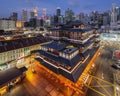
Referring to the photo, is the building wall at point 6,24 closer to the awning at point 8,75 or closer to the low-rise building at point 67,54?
the low-rise building at point 67,54

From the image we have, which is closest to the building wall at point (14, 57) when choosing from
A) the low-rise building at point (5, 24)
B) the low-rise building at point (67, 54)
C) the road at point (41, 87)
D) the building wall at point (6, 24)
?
the low-rise building at point (67, 54)

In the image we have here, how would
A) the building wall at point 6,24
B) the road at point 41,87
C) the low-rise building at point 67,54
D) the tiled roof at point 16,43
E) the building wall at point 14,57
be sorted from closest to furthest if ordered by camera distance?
the road at point 41,87
the low-rise building at point 67,54
the building wall at point 14,57
the tiled roof at point 16,43
the building wall at point 6,24

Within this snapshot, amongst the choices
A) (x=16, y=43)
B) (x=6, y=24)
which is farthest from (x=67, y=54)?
(x=6, y=24)

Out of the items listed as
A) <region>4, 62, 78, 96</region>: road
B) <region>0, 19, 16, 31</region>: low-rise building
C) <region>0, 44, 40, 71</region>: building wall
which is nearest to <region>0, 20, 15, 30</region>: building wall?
<region>0, 19, 16, 31</region>: low-rise building

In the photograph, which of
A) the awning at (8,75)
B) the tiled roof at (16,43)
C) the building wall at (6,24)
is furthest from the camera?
the building wall at (6,24)

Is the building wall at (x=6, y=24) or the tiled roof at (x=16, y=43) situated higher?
the building wall at (x=6, y=24)

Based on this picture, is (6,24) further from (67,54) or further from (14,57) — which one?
(67,54)

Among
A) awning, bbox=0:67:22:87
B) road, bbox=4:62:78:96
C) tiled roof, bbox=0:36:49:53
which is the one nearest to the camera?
awning, bbox=0:67:22:87

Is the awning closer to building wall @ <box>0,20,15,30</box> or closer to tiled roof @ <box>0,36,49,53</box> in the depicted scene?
tiled roof @ <box>0,36,49,53</box>
